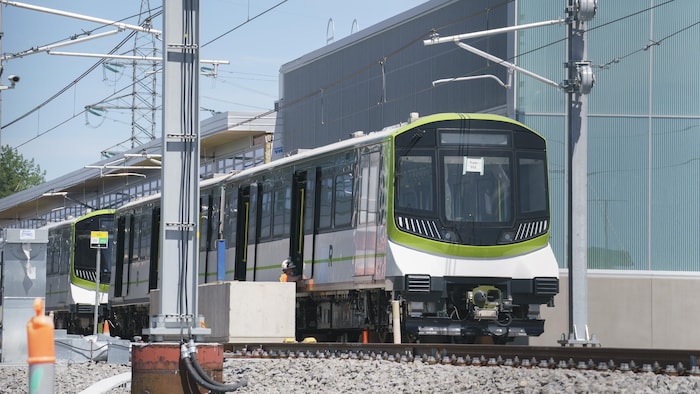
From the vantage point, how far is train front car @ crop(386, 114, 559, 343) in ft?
68.1

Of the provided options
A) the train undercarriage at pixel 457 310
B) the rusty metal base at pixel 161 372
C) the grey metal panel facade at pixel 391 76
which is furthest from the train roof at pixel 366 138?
the rusty metal base at pixel 161 372

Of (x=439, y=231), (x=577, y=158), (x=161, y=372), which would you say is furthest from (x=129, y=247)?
(x=161, y=372)

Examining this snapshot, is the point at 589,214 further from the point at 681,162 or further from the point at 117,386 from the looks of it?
the point at 117,386

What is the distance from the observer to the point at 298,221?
24344 millimetres

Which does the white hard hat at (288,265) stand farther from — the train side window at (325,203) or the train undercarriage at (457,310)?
the train undercarriage at (457,310)

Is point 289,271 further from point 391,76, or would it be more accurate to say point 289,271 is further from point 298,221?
point 391,76

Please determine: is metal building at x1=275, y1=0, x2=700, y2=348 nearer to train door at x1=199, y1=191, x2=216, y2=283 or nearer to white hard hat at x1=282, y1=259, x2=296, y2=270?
train door at x1=199, y1=191, x2=216, y2=283

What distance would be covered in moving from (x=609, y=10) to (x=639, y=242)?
5.42 m

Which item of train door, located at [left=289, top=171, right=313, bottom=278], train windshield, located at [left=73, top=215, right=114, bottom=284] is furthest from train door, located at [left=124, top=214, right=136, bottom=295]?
train door, located at [left=289, top=171, right=313, bottom=278]

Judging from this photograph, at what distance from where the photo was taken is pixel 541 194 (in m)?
21.6

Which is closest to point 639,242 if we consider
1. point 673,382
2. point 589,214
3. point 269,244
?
point 589,214

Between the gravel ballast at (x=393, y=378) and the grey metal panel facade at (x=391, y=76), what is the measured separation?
1666cm

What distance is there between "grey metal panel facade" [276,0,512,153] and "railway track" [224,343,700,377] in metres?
15.3

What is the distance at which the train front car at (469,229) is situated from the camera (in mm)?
20750
